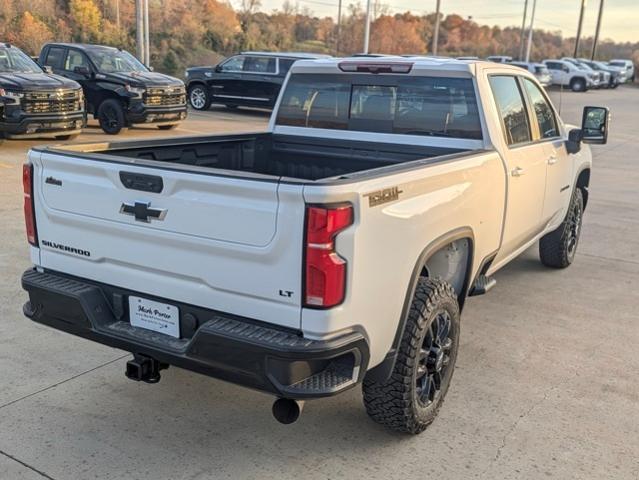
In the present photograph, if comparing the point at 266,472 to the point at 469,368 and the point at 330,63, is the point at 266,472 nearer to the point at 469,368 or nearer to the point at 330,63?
the point at 469,368

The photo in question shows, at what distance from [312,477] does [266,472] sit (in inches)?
8.5

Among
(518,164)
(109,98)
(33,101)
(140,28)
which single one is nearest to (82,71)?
(109,98)

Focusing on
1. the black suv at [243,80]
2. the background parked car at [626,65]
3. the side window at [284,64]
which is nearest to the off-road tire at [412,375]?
the black suv at [243,80]

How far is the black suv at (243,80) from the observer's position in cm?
1909

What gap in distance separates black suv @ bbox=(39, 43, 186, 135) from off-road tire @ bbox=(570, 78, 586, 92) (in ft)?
114

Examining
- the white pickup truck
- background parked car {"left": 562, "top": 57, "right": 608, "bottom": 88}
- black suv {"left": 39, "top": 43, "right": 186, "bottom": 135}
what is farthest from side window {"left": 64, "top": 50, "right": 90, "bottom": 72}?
background parked car {"left": 562, "top": 57, "right": 608, "bottom": 88}

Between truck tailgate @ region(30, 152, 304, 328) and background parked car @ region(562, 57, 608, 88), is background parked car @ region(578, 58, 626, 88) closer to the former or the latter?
background parked car @ region(562, 57, 608, 88)

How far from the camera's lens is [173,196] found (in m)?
2.89

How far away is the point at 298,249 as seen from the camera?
2.64 metres

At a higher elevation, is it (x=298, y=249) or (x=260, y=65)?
(x=260, y=65)

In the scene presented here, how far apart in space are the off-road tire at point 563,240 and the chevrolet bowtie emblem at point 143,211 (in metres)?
4.25

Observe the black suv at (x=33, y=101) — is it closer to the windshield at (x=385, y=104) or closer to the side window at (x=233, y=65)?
the windshield at (x=385, y=104)

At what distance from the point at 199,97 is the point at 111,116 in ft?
22.2

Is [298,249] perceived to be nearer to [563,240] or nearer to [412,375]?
[412,375]
